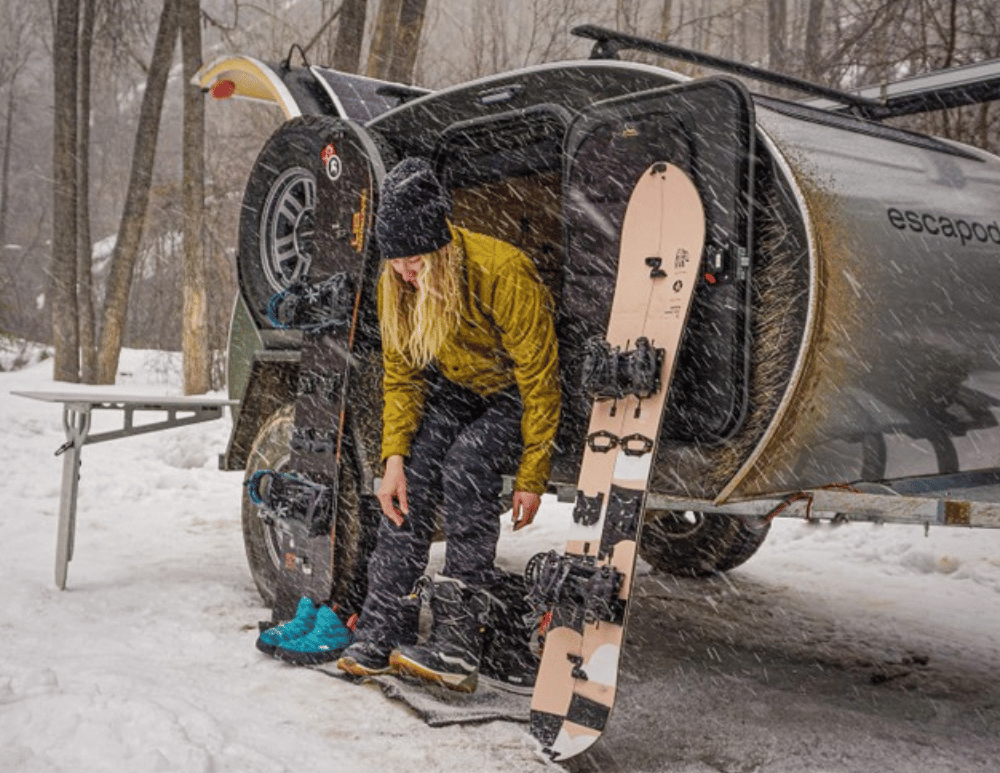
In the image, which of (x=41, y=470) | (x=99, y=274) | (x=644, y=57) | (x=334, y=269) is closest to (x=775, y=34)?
(x=644, y=57)

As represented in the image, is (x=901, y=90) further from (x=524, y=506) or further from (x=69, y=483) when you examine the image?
(x=69, y=483)

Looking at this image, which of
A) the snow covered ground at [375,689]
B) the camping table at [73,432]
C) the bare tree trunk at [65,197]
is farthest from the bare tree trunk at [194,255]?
the camping table at [73,432]

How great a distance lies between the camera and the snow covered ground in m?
3.43

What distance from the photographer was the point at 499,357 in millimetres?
4371

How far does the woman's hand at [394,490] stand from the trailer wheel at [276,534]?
1.83 feet

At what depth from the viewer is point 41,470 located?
921cm

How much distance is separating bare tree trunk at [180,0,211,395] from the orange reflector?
8.87 metres

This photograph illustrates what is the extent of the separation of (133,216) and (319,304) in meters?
13.1

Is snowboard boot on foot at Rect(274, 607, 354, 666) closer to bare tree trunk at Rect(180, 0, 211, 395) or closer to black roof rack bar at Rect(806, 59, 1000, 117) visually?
black roof rack bar at Rect(806, 59, 1000, 117)

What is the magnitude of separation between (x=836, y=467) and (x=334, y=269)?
2.45 m

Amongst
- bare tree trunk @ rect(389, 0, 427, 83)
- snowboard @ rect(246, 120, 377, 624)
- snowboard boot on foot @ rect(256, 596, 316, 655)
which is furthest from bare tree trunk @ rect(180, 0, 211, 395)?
snowboard boot on foot @ rect(256, 596, 316, 655)

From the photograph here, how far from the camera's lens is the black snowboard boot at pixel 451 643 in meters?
4.09

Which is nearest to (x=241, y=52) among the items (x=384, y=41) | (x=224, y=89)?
(x=384, y=41)

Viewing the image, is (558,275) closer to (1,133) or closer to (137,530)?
(137,530)
